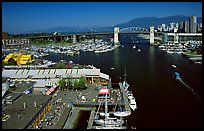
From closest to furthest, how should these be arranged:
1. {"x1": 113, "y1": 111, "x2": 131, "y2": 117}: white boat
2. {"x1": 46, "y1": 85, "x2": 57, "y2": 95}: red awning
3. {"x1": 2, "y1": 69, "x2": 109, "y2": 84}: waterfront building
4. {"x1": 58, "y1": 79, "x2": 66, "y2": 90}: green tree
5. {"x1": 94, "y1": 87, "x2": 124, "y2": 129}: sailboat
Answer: {"x1": 94, "y1": 87, "x2": 124, "y2": 129}: sailboat → {"x1": 113, "y1": 111, "x2": 131, "y2": 117}: white boat → {"x1": 46, "y1": 85, "x2": 57, "y2": 95}: red awning → {"x1": 58, "y1": 79, "x2": 66, "y2": 90}: green tree → {"x1": 2, "y1": 69, "x2": 109, "y2": 84}: waterfront building

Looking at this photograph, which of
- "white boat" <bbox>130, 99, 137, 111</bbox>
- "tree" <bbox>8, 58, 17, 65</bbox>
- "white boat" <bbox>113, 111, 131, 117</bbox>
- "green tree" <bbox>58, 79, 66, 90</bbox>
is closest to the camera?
"white boat" <bbox>113, 111, 131, 117</bbox>

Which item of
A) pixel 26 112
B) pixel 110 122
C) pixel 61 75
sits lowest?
pixel 110 122

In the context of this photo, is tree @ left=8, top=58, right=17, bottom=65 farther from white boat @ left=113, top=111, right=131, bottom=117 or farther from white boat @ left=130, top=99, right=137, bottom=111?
white boat @ left=113, top=111, right=131, bottom=117

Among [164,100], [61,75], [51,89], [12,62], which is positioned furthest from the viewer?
[12,62]

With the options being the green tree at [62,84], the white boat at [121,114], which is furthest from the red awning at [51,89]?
the white boat at [121,114]

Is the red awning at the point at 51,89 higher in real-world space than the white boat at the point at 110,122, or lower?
higher

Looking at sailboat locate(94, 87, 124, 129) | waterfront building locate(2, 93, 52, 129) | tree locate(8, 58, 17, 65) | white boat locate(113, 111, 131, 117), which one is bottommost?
sailboat locate(94, 87, 124, 129)

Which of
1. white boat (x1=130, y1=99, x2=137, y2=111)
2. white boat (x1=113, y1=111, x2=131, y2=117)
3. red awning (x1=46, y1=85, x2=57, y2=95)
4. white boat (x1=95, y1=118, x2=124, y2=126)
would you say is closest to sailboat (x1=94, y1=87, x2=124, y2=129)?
white boat (x1=95, y1=118, x2=124, y2=126)

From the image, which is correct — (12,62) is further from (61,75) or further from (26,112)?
(26,112)

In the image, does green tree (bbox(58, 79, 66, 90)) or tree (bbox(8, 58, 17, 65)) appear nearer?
green tree (bbox(58, 79, 66, 90))

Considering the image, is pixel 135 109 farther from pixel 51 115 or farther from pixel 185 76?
pixel 185 76

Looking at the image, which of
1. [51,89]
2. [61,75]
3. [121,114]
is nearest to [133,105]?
[121,114]

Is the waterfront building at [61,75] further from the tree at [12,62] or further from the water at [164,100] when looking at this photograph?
the tree at [12,62]

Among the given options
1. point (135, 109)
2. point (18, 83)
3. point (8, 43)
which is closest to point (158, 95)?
point (135, 109)
